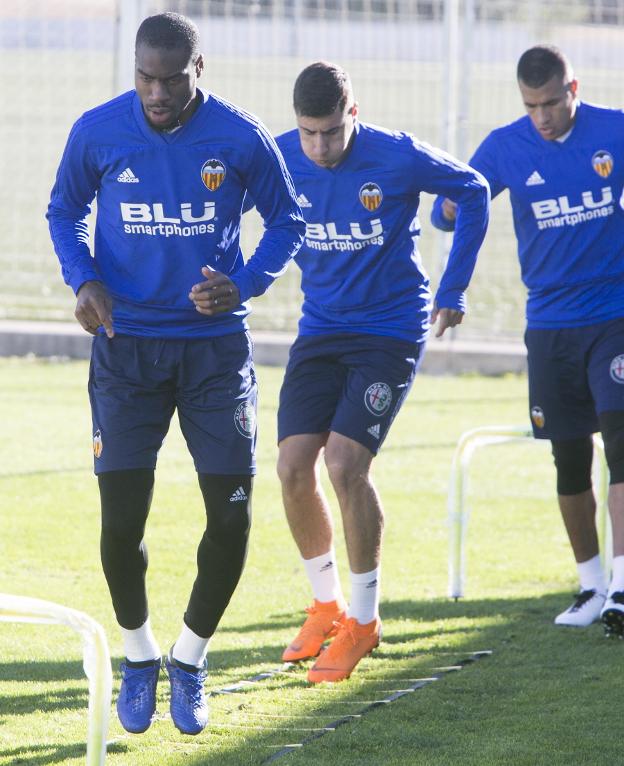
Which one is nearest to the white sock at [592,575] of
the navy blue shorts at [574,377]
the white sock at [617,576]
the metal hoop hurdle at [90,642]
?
the white sock at [617,576]

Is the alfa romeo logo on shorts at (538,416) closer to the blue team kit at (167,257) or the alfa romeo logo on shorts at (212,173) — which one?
the blue team kit at (167,257)

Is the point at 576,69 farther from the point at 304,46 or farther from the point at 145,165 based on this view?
the point at 145,165

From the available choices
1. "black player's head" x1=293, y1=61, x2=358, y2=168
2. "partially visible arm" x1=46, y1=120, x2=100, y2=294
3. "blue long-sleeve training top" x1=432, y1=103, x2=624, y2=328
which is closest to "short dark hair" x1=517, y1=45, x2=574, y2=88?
"blue long-sleeve training top" x1=432, y1=103, x2=624, y2=328

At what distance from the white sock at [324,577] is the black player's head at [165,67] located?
81.1 inches

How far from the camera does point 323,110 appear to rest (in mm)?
5395

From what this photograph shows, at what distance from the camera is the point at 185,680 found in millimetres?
4672

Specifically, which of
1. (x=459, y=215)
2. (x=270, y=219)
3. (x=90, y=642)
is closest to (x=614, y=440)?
(x=459, y=215)

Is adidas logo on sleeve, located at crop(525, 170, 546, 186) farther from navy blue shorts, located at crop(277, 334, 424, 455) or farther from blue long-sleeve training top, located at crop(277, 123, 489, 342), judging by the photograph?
navy blue shorts, located at crop(277, 334, 424, 455)

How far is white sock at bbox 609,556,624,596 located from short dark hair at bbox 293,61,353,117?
2.12m

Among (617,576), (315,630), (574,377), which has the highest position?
(574,377)

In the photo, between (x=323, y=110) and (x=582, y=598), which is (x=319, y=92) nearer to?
(x=323, y=110)

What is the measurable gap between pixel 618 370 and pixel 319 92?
1.69 meters

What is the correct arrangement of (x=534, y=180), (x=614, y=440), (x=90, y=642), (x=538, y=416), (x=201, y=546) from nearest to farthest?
(x=90, y=642) → (x=201, y=546) → (x=614, y=440) → (x=534, y=180) → (x=538, y=416)

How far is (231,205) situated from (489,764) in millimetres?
1904
